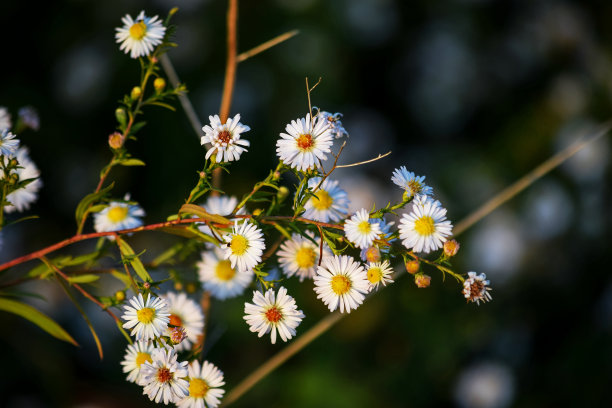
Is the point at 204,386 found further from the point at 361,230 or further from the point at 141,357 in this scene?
the point at 361,230

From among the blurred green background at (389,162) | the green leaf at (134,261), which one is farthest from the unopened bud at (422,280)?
the blurred green background at (389,162)

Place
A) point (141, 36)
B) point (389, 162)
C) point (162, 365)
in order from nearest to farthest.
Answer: point (162, 365) < point (141, 36) < point (389, 162)

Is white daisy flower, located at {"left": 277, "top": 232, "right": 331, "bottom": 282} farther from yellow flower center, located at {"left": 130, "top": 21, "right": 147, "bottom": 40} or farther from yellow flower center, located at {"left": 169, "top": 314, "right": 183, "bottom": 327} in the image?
yellow flower center, located at {"left": 130, "top": 21, "right": 147, "bottom": 40}

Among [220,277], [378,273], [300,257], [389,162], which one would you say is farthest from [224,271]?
[389,162]

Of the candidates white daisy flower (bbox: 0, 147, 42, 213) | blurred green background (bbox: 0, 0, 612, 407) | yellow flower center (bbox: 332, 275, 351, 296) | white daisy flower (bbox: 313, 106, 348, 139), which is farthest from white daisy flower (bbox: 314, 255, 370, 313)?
blurred green background (bbox: 0, 0, 612, 407)

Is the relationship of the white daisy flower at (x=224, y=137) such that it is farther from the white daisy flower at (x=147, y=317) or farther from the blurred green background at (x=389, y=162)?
the blurred green background at (x=389, y=162)

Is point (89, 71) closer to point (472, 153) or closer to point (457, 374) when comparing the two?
point (472, 153)
